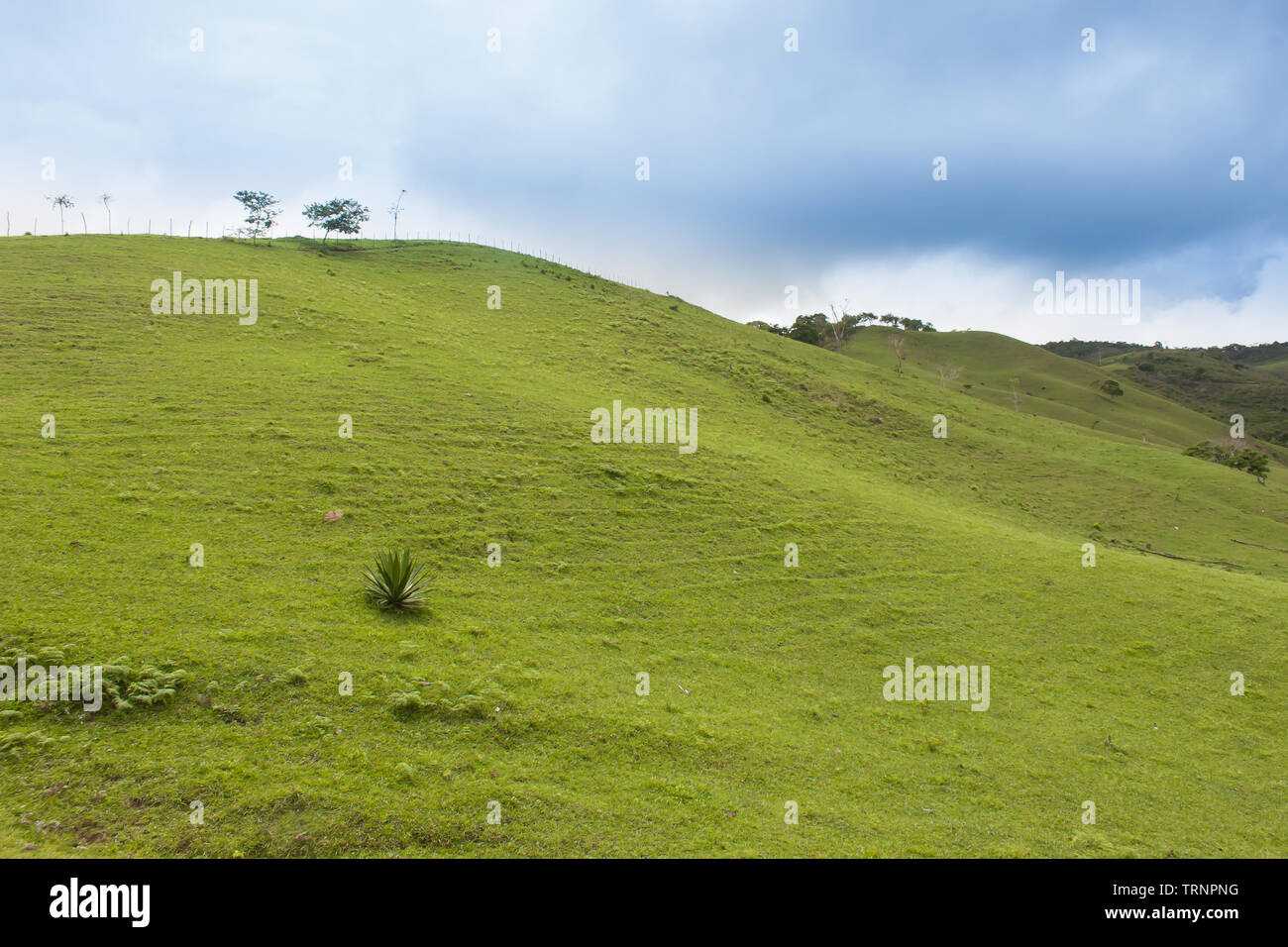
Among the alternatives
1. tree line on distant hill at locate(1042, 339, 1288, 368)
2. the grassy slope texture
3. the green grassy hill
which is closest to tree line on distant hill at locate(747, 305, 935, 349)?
the green grassy hill

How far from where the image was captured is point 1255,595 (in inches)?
739

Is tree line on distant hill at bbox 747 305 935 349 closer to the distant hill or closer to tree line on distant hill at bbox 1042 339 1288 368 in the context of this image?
the distant hill

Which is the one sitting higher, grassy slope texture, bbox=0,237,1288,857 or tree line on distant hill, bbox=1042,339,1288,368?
tree line on distant hill, bbox=1042,339,1288,368

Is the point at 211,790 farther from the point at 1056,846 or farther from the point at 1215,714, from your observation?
the point at 1215,714

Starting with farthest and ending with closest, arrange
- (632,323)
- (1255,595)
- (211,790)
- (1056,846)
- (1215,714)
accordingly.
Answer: (632,323) < (1255,595) < (1215,714) < (1056,846) < (211,790)

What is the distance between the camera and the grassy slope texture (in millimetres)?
7508

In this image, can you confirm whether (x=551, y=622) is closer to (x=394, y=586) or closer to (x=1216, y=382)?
(x=394, y=586)

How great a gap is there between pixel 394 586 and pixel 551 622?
10.3 ft

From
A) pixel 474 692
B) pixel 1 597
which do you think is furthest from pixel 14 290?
pixel 474 692

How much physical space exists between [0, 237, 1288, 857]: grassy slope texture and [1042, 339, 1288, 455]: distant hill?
295 feet

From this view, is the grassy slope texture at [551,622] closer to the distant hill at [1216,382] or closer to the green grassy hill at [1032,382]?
the green grassy hill at [1032,382]

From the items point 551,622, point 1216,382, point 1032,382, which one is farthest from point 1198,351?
point 551,622
